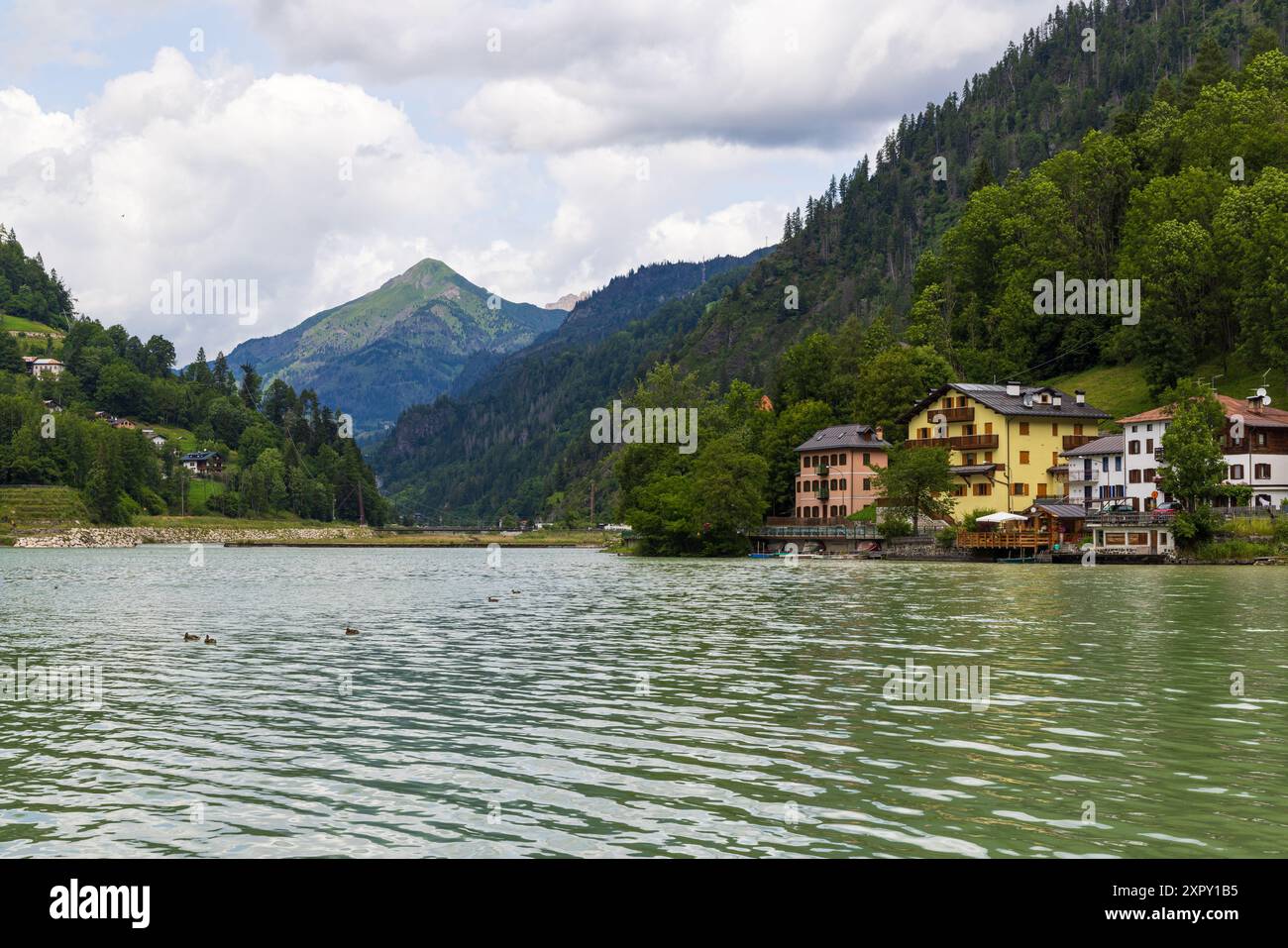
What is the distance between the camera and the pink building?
160 meters

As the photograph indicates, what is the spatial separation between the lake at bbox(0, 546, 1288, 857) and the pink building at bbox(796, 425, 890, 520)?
103526 mm

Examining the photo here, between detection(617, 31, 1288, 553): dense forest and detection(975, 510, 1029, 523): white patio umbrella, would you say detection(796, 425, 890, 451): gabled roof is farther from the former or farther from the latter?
detection(975, 510, 1029, 523): white patio umbrella

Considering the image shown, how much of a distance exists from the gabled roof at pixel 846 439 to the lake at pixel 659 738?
104 meters

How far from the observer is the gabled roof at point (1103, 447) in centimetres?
13112

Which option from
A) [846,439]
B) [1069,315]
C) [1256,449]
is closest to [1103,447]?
[1256,449]

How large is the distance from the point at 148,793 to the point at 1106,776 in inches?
677

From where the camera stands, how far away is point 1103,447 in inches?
5217

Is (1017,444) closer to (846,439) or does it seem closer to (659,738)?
(846,439)

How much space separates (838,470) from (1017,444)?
25.9 meters

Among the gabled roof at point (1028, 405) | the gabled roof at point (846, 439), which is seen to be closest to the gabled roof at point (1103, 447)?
the gabled roof at point (1028, 405)

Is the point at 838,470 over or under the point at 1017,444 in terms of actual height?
under

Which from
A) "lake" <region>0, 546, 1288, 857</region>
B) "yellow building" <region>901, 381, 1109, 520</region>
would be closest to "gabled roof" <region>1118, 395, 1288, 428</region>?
"yellow building" <region>901, 381, 1109, 520</region>
